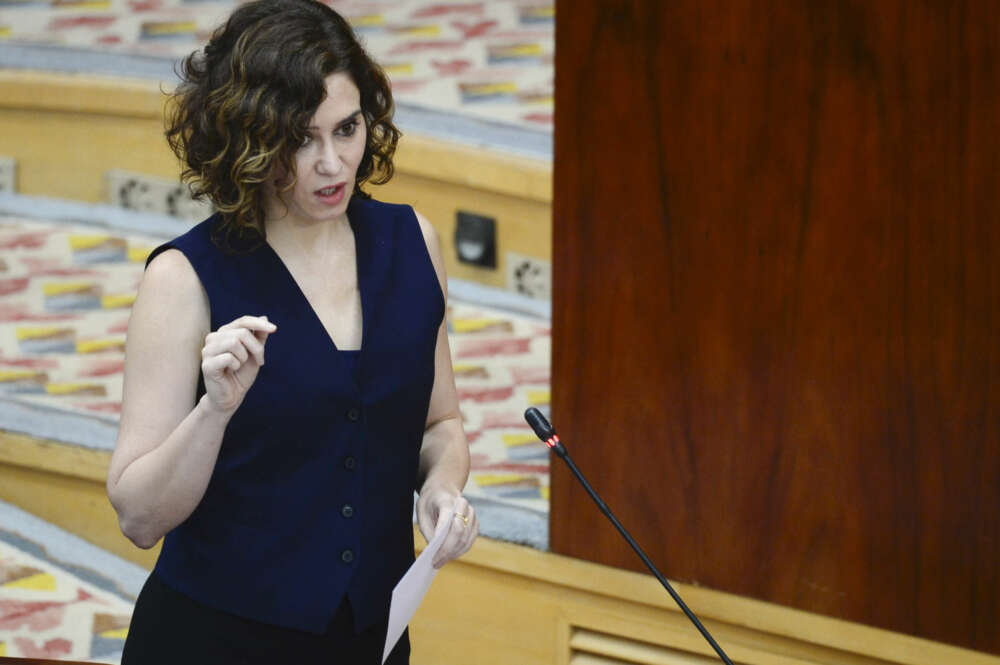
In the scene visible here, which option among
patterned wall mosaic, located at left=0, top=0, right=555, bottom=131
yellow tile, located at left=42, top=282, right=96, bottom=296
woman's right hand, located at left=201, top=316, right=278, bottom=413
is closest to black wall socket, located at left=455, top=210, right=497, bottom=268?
patterned wall mosaic, located at left=0, top=0, right=555, bottom=131

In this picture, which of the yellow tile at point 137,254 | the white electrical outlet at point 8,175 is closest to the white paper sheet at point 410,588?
the yellow tile at point 137,254

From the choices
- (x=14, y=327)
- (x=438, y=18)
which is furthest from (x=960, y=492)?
(x=438, y=18)

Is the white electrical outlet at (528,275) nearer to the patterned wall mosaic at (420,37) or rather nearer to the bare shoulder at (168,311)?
the patterned wall mosaic at (420,37)

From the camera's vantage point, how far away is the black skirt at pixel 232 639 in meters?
0.98

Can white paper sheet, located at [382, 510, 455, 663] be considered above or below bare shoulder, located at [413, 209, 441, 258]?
below

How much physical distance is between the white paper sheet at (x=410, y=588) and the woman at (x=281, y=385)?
0.01 meters

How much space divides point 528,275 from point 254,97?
1486 mm

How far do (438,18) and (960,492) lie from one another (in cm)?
193

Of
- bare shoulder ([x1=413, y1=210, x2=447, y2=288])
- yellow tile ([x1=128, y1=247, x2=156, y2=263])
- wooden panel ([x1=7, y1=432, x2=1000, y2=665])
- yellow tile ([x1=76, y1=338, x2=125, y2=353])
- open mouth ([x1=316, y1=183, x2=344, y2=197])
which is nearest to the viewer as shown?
open mouth ([x1=316, y1=183, x2=344, y2=197])

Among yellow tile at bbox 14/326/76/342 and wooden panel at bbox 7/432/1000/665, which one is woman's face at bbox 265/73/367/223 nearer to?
wooden panel at bbox 7/432/1000/665

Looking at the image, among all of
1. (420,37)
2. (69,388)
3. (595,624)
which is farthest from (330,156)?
(420,37)

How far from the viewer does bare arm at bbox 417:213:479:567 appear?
1.01 m

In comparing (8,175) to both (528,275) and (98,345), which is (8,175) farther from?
(528,275)

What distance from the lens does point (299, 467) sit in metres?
0.96
